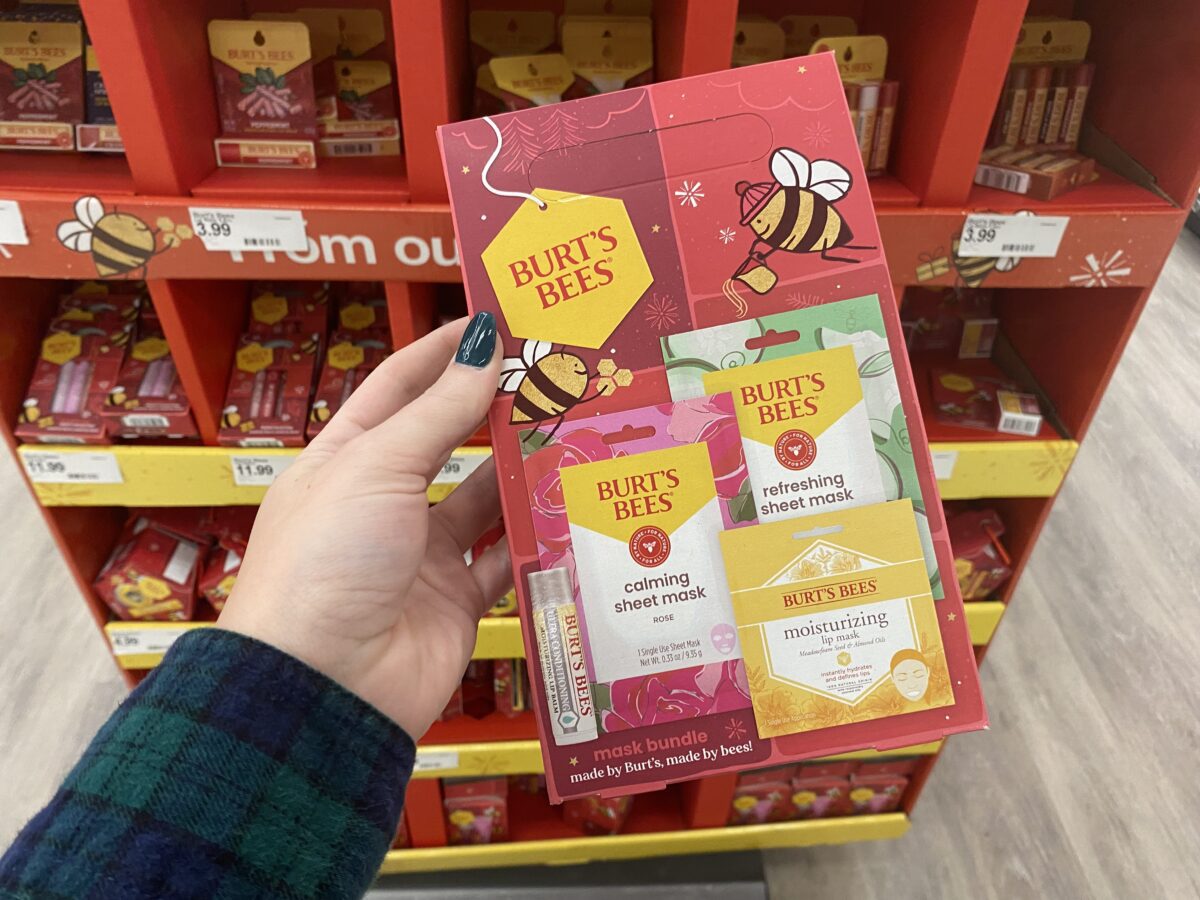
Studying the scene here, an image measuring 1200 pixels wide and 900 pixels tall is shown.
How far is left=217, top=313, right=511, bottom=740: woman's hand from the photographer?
2.55ft

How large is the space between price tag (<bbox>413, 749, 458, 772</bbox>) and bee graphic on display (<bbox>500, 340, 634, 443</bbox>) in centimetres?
99

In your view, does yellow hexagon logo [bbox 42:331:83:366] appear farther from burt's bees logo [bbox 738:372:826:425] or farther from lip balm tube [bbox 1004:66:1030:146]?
lip balm tube [bbox 1004:66:1030:146]

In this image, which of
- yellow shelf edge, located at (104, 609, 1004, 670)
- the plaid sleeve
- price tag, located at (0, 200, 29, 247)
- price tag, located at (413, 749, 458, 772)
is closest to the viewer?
the plaid sleeve

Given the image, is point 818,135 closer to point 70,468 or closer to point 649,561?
point 649,561

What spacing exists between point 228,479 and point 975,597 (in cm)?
132

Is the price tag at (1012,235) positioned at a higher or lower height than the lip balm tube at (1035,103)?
lower

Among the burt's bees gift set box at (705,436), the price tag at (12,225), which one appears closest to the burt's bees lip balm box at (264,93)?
the price tag at (12,225)

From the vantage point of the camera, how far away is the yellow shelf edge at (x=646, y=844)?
1786 millimetres

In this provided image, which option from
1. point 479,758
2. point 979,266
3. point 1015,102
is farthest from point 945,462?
point 479,758

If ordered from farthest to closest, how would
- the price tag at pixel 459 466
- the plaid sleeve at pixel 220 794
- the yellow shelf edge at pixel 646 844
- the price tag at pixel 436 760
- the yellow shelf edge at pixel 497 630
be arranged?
the yellow shelf edge at pixel 646 844 → the price tag at pixel 436 760 → the yellow shelf edge at pixel 497 630 → the price tag at pixel 459 466 → the plaid sleeve at pixel 220 794

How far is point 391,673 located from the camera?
0.84m

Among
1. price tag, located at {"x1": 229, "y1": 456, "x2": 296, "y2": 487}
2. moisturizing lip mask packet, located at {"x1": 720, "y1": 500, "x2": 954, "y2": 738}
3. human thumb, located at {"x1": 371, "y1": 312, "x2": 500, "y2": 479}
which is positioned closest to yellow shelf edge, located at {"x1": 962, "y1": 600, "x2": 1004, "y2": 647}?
moisturizing lip mask packet, located at {"x1": 720, "y1": 500, "x2": 954, "y2": 738}

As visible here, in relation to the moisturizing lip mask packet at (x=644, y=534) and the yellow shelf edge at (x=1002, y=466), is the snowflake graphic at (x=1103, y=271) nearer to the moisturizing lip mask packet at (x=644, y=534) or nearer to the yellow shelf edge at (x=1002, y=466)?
the yellow shelf edge at (x=1002, y=466)

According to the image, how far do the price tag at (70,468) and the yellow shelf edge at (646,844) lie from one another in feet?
3.44
